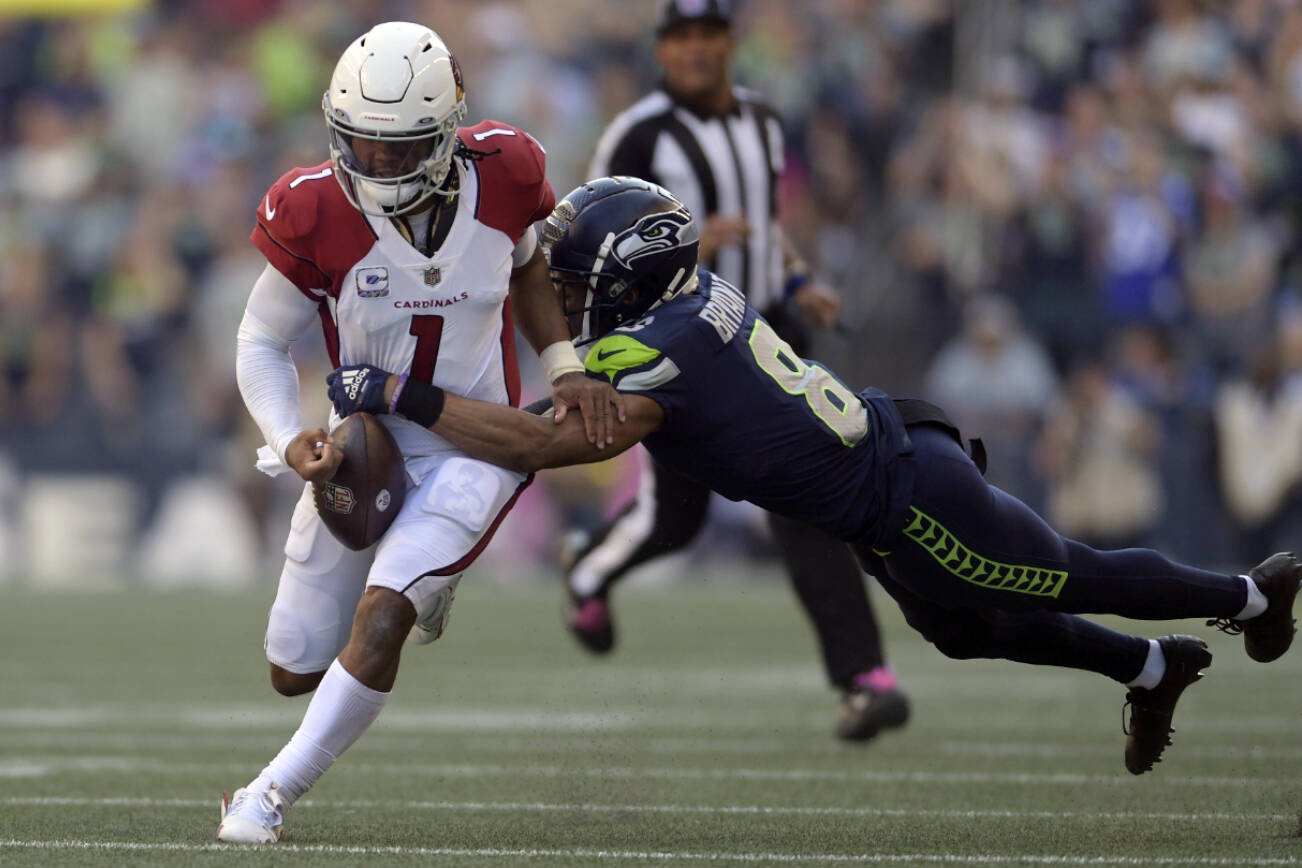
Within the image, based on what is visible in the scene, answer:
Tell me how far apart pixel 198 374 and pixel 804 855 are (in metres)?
9.54

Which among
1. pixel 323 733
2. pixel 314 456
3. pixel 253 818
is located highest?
pixel 314 456

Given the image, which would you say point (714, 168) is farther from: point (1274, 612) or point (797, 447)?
point (1274, 612)

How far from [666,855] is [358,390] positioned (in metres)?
1.16

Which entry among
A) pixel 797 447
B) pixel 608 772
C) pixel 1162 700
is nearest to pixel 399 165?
pixel 797 447

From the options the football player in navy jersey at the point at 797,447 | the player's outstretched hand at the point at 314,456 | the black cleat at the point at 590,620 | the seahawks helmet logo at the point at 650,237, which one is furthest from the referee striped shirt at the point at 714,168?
the player's outstretched hand at the point at 314,456

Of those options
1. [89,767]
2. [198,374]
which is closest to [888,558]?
[89,767]

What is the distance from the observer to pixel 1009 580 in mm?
4457

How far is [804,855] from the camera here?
13.3 feet

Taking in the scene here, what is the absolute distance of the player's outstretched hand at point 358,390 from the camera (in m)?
4.34

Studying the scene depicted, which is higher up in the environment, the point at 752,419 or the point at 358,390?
the point at 752,419

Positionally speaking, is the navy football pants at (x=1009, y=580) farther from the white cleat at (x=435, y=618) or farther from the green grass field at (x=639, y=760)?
the white cleat at (x=435, y=618)

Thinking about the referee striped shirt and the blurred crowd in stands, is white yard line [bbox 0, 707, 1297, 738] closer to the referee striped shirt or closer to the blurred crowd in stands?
the referee striped shirt

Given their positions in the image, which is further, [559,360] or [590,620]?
[590,620]

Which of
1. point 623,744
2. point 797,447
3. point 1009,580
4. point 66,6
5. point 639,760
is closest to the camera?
point 797,447
